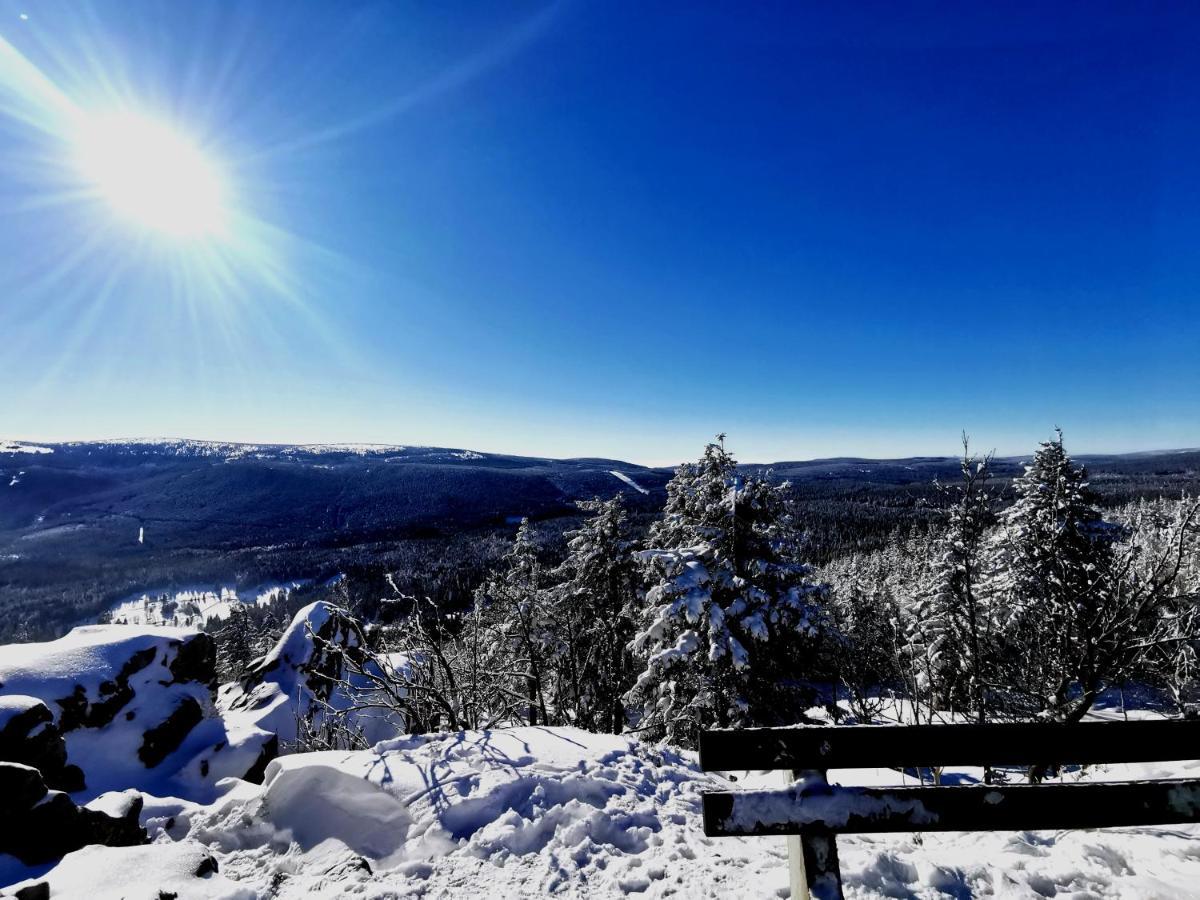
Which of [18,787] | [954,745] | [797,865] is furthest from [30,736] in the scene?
[954,745]

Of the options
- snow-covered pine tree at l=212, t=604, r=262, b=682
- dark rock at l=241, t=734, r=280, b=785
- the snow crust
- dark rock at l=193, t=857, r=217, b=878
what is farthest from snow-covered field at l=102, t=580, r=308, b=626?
dark rock at l=193, t=857, r=217, b=878

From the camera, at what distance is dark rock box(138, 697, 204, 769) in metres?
11.6

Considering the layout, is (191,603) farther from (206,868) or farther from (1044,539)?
(1044,539)

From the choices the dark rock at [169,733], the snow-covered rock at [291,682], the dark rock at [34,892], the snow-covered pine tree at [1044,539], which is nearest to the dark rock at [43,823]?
the dark rock at [34,892]

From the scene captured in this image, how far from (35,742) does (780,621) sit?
14.6 meters

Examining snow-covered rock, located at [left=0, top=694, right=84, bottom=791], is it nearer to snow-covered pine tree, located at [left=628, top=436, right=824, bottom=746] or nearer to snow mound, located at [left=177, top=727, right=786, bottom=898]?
snow mound, located at [left=177, top=727, right=786, bottom=898]

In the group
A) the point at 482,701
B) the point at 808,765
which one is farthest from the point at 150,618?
Result: the point at 808,765

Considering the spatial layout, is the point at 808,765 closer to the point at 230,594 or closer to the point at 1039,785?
the point at 1039,785

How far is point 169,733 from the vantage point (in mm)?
12266

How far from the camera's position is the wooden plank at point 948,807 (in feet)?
8.28

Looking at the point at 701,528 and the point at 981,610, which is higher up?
the point at 701,528

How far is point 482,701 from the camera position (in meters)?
11.0

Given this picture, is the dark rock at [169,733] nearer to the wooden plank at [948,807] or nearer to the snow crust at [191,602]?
the wooden plank at [948,807]

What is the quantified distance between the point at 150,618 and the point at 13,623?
34.6 m
